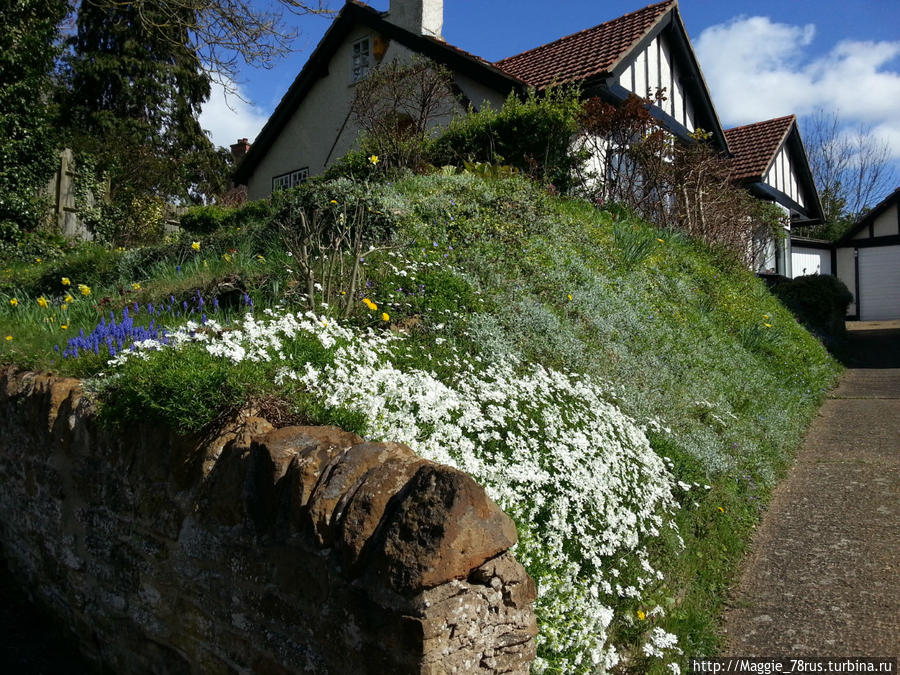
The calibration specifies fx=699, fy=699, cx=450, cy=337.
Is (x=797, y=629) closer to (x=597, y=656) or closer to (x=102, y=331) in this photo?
(x=597, y=656)

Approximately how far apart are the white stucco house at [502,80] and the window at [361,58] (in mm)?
27

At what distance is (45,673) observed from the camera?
3.71 metres

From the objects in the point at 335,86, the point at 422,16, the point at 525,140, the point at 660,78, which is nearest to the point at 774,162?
the point at 660,78

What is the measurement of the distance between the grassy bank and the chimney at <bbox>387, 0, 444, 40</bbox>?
9.49 meters

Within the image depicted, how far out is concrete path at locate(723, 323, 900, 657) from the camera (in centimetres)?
359

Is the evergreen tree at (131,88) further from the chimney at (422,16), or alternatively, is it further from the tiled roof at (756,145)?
the tiled roof at (756,145)

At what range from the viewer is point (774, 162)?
23.2 meters

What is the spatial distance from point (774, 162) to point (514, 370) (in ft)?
72.0

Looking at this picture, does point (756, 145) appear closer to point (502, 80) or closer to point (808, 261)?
point (808, 261)

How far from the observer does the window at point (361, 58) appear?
59.7 ft

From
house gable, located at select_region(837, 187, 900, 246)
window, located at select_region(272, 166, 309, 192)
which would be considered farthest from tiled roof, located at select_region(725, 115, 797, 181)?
window, located at select_region(272, 166, 309, 192)

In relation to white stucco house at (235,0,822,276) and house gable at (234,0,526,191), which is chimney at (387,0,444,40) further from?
house gable at (234,0,526,191)

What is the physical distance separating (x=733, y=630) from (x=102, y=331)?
4.09 m

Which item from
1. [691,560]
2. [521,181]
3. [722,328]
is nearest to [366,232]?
[521,181]
